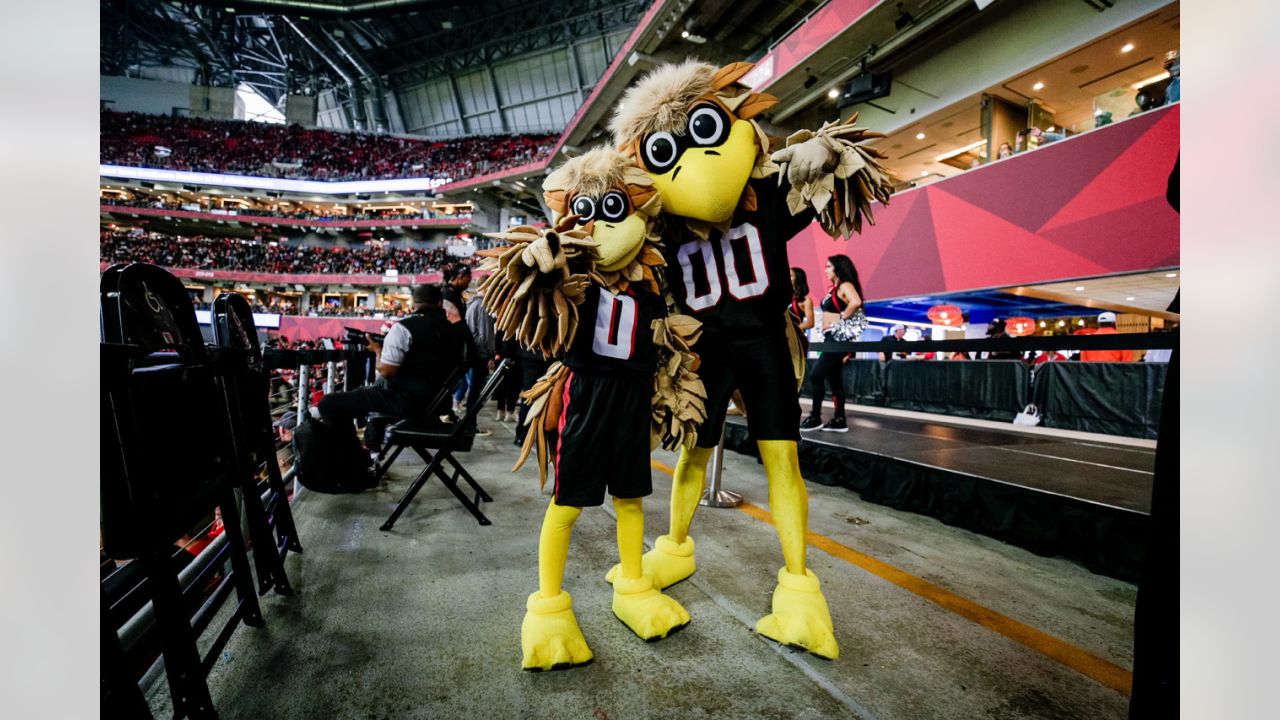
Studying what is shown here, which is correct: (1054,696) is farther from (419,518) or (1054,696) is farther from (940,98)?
(940,98)

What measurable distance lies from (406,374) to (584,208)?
201 centimetres

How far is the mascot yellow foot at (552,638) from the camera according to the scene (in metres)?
1.33

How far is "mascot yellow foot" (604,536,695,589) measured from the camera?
71.8 inches

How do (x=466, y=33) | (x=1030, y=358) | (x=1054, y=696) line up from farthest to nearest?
(x=466, y=33), (x=1030, y=358), (x=1054, y=696)

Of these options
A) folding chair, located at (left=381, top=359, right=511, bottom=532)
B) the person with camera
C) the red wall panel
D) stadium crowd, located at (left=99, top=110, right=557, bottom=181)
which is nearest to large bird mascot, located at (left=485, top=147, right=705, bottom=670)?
folding chair, located at (left=381, top=359, right=511, bottom=532)

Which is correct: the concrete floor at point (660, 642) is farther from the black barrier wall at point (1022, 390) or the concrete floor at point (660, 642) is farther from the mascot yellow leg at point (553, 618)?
the black barrier wall at point (1022, 390)

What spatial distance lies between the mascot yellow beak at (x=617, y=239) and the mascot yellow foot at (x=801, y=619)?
1079 mm

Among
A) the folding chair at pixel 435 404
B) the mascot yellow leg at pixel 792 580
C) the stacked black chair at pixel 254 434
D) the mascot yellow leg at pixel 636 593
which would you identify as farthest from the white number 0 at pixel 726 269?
the folding chair at pixel 435 404

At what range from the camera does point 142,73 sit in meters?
37.0

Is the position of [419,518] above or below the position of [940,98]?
below

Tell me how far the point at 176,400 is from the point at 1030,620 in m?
2.52

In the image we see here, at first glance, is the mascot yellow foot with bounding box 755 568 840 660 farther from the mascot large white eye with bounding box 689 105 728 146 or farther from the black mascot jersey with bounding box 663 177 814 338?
the mascot large white eye with bounding box 689 105 728 146

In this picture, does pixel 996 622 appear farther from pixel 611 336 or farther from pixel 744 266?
pixel 611 336

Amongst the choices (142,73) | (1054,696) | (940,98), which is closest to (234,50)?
(142,73)
